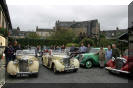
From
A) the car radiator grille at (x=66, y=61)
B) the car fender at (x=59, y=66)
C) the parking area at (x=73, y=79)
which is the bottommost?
the parking area at (x=73, y=79)

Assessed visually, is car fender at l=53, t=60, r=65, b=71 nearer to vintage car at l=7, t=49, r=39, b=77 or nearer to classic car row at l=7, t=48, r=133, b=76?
classic car row at l=7, t=48, r=133, b=76

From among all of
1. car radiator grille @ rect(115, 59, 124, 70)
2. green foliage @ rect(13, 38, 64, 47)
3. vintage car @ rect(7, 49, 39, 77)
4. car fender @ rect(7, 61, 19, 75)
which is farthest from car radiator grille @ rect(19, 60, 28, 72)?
green foliage @ rect(13, 38, 64, 47)

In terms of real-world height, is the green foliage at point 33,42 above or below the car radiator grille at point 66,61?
above

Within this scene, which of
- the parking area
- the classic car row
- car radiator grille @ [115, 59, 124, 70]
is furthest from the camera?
car radiator grille @ [115, 59, 124, 70]

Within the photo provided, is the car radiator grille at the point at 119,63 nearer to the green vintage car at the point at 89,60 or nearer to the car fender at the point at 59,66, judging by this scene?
the green vintage car at the point at 89,60

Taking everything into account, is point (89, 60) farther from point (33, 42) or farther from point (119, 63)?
point (33, 42)

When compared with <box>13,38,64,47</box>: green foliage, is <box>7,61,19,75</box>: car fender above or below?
below

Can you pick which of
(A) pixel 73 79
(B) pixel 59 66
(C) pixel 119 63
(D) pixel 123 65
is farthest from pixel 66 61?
(D) pixel 123 65

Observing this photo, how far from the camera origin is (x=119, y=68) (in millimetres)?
8141

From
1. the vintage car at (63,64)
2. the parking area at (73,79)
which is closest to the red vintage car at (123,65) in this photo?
the parking area at (73,79)
